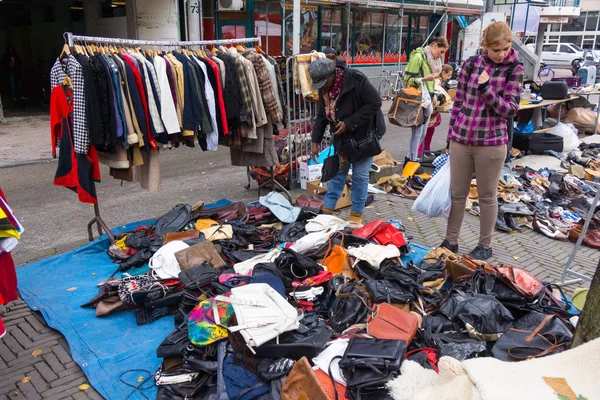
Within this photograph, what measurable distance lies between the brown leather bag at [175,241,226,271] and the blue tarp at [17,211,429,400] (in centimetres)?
58

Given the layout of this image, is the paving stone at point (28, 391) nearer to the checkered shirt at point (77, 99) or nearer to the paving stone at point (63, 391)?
the paving stone at point (63, 391)

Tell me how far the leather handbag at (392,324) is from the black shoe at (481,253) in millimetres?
1761

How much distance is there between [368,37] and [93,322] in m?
18.9

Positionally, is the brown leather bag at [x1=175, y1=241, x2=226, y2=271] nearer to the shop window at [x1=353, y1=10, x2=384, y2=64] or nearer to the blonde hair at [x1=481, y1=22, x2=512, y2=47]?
the blonde hair at [x1=481, y1=22, x2=512, y2=47]

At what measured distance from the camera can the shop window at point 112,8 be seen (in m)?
13.9

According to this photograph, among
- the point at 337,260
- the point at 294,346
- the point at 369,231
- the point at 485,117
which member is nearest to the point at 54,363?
the point at 294,346

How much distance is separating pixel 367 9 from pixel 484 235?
57.0ft

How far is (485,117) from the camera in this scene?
4.28m

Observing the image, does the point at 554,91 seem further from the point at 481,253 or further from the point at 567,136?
the point at 481,253

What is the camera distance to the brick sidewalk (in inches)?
125

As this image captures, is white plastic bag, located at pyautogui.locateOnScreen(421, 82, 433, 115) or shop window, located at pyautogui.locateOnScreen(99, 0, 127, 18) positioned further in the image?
shop window, located at pyautogui.locateOnScreen(99, 0, 127, 18)

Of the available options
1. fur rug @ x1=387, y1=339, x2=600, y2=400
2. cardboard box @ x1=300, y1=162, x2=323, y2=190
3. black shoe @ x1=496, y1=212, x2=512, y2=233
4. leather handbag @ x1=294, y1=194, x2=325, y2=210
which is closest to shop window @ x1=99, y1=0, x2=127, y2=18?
cardboard box @ x1=300, y1=162, x2=323, y2=190

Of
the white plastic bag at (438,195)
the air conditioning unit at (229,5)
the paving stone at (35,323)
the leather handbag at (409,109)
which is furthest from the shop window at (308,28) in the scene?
the paving stone at (35,323)

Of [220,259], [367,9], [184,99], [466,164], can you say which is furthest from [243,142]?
[367,9]
